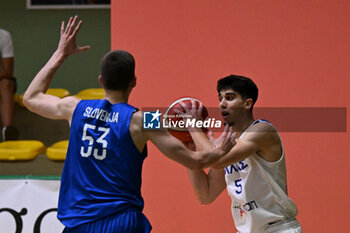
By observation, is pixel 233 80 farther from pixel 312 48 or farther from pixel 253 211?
pixel 312 48

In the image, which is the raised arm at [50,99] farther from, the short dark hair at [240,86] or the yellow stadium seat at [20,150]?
the yellow stadium seat at [20,150]

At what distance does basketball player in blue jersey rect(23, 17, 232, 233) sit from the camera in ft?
8.41

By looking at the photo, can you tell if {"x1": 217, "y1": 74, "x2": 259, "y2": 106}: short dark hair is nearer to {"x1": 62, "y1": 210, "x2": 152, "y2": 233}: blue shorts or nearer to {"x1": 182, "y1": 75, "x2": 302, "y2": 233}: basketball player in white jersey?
{"x1": 182, "y1": 75, "x2": 302, "y2": 233}: basketball player in white jersey

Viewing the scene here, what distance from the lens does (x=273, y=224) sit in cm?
310

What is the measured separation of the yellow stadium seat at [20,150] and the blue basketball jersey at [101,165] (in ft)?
9.65

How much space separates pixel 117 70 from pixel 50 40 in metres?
5.37

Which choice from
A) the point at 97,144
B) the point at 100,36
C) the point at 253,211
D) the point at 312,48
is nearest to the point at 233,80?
the point at 253,211

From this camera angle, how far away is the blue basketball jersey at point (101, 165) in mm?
2568

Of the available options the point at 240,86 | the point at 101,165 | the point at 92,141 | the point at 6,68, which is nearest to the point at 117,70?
the point at 92,141

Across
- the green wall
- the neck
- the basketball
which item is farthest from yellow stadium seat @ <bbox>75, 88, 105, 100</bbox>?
the neck

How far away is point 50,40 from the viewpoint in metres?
7.70

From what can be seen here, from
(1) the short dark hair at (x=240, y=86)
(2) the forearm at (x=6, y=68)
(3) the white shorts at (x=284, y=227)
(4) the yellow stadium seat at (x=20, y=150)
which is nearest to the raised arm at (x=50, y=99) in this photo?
(1) the short dark hair at (x=240, y=86)

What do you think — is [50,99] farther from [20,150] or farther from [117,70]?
[20,150]

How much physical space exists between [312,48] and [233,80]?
135cm
